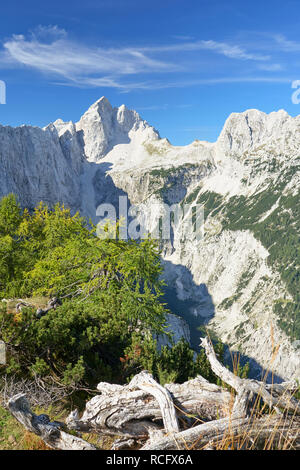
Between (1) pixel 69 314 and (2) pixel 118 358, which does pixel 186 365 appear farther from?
(1) pixel 69 314

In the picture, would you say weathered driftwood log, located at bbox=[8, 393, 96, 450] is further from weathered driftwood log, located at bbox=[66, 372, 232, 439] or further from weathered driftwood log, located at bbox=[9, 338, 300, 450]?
weathered driftwood log, located at bbox=[66, 372, 232, 439]

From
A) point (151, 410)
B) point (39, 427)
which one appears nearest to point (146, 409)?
point (151, 410)

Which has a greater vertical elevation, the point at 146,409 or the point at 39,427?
the point at 146,409

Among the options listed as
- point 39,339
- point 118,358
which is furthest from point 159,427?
point 118,358

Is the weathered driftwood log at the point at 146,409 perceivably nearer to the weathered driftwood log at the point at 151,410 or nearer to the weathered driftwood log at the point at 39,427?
the weathered driftwood log at the point at 151,410

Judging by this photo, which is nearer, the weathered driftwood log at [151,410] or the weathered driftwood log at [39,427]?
the weathered driftwood log at [151,410]

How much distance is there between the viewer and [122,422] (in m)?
7.14

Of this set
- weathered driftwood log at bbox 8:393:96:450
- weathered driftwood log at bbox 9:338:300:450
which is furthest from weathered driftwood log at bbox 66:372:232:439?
Result: weathered driftwood log at bbox 8:393:96:450

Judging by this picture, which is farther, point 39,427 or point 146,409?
point 39,427

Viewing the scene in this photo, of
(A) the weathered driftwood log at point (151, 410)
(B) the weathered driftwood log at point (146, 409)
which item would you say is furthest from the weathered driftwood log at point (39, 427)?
(B) the weathered driftwood log at point (146, 409)

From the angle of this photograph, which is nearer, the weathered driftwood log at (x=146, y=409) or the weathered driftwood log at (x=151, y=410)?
the weathered driftwood log at (x=151, y=410)

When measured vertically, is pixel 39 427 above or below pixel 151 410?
below

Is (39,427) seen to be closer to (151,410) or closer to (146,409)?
(146,409)
